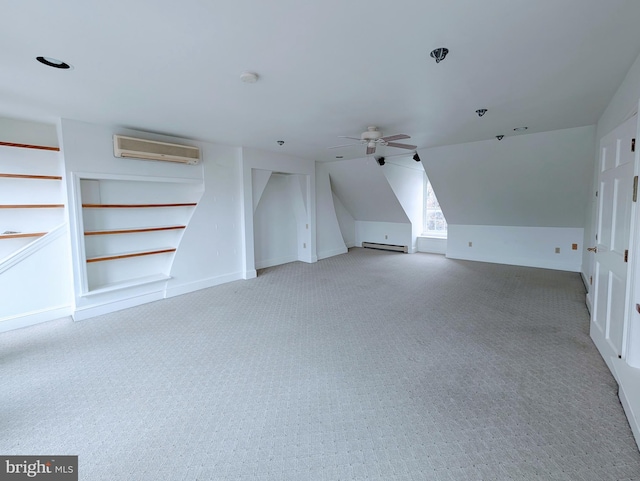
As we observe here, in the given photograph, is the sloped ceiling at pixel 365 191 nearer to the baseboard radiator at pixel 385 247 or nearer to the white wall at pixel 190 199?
the baseboard radiator at pixel 385 247

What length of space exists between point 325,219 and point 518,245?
13.8 ft

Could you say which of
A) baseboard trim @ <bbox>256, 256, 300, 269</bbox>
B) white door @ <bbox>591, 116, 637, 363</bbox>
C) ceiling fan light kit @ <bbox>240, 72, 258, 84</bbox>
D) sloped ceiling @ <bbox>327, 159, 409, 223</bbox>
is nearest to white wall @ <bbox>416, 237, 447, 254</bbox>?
sloped ceiling @ <bbox>327, 159, 409, 223</bbox>

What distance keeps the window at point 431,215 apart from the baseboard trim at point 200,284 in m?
5.25

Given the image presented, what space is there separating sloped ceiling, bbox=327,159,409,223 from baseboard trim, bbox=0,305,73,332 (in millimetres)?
5485

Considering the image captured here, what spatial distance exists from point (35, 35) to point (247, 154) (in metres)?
3.49

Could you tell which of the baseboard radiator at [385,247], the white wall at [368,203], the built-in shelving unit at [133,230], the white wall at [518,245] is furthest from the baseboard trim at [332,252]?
the built-in shelving unit at [133,230]

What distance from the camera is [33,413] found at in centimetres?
204

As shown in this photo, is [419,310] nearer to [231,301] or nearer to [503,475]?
[503,475]

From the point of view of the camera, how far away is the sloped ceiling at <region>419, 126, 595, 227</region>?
4.50 m

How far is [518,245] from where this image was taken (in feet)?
20.3

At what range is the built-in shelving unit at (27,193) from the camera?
345 cm

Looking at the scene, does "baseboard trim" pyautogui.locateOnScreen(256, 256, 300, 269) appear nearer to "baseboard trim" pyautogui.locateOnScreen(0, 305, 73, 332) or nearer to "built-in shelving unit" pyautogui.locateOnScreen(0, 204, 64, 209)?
"baseboard trim" pyautogui.locateOnScreen(0, 305, 73, 332)

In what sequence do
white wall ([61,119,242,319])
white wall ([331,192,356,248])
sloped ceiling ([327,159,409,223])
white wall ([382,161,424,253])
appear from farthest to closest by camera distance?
white wall ([331,192,356,248])
white wall ([382,161,424,253])
sloped ceiling ([327,159,409,223])
white wall ([61,119,242,319])

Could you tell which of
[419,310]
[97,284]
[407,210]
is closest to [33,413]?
[97,284]
